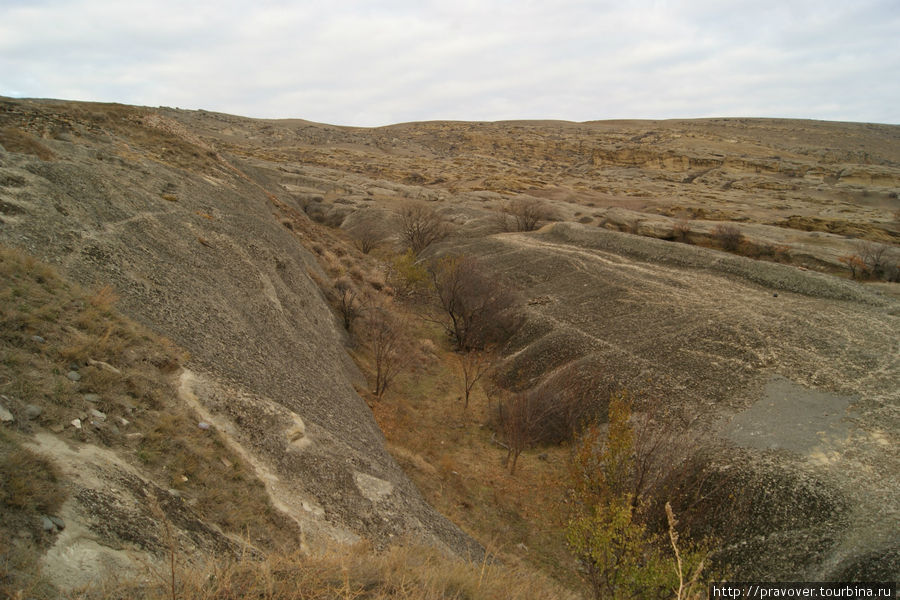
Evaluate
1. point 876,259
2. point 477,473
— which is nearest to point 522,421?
point 477,473

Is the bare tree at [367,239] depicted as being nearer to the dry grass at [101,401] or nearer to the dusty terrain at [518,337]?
the dusty terrain at [518,337]

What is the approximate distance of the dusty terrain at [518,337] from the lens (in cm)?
811

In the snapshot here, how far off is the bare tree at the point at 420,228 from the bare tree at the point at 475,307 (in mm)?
10810

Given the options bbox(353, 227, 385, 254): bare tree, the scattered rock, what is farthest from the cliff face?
bbox(353, 227, 385, 254): bare tree

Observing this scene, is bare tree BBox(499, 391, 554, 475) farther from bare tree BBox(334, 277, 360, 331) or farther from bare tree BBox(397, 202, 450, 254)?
bare tree BBox(397, 202, 450, 254)

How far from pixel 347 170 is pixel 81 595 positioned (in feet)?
199

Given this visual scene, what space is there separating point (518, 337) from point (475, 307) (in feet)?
9.46

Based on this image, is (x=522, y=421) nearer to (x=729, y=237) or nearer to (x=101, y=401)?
(x=101, y=401)

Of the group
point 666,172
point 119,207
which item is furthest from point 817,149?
point 119,207

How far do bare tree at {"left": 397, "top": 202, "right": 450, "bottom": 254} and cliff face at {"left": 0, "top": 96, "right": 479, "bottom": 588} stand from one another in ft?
58.8

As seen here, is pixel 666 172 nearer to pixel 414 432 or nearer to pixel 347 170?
pixel 347 170

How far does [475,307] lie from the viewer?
21484 mm

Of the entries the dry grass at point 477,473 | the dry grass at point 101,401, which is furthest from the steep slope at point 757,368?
the dry grass at point 101,401

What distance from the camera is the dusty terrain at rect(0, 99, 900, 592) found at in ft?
26.6
